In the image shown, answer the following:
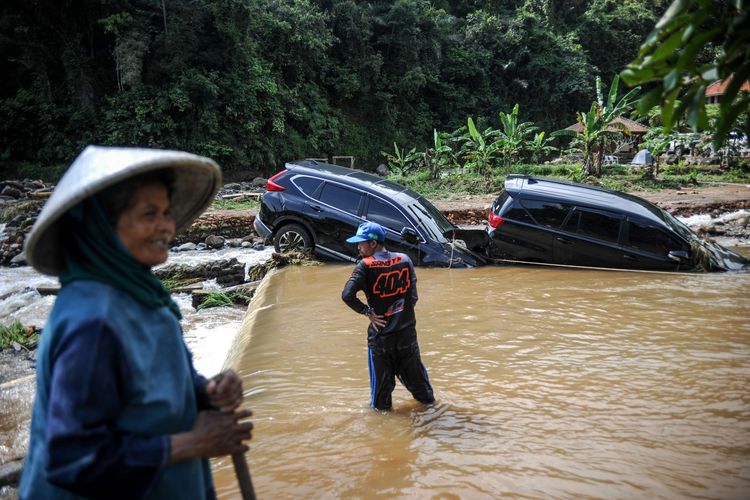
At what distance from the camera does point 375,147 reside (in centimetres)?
3969

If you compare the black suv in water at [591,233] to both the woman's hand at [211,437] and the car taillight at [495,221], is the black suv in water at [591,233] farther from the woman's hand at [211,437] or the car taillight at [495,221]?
the woman's hand at [211,437]

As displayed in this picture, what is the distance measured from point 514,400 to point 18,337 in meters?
6.48

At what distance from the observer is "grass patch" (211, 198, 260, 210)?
20453mm

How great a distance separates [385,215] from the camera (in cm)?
1046

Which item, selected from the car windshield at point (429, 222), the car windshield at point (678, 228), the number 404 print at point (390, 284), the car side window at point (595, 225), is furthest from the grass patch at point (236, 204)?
the number 404 print at point (390, 284)

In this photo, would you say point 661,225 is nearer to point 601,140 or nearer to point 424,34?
point 601,140

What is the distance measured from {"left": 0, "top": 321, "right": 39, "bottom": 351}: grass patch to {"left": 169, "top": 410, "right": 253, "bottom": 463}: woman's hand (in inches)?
276

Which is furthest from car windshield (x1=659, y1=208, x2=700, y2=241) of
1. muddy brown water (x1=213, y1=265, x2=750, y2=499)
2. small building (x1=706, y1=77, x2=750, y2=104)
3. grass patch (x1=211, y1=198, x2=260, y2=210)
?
grass patch (x1=211, y1=198, x2=260, y2=210)

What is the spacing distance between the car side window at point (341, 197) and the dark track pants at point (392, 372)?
6086 millimetres

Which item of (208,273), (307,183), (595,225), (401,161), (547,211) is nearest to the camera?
(595,225)

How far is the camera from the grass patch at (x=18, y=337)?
298 inches

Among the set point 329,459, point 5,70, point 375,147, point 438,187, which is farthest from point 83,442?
point 375,147

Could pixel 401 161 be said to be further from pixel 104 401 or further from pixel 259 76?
pixel 104 401

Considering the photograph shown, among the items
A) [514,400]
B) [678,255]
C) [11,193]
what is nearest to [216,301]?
[514,400]
